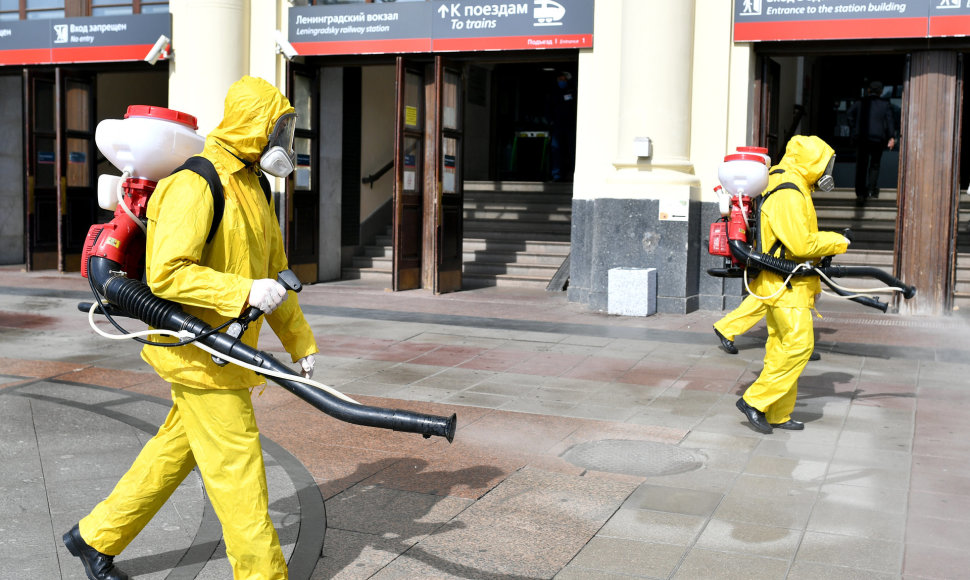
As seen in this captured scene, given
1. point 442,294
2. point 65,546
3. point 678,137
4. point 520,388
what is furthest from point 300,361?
point 442,294

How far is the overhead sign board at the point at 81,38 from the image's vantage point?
1488cm

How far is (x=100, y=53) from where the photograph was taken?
49.9ft

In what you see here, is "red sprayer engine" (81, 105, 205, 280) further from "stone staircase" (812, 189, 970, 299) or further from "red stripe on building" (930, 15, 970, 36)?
"stone staircase" (812, 189, 970, 299)

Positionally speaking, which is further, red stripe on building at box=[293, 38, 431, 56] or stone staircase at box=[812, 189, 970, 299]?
stone staircase at box=[812, 189, 970, 299]

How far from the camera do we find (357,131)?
16031mm

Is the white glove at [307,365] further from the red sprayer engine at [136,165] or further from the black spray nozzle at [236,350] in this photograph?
the red sprayer engine at [136,165]

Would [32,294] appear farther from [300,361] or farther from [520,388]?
[300,361]

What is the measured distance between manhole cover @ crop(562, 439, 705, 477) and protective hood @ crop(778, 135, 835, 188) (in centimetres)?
198

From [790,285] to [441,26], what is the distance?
8205 mm

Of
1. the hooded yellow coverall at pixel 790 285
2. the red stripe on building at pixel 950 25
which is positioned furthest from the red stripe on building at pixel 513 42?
the hooded yellow coverall at pixel 790 285

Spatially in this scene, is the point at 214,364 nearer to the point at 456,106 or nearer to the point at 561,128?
Result: the point at 456,106

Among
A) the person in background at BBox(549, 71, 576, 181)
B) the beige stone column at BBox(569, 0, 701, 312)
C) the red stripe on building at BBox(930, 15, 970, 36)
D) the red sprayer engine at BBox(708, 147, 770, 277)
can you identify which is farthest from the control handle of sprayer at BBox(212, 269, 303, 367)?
the person in background at BBox(549, 71, 576, 181)

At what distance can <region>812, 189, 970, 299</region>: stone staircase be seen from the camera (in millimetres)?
14664

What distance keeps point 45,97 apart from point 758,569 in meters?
15.2
